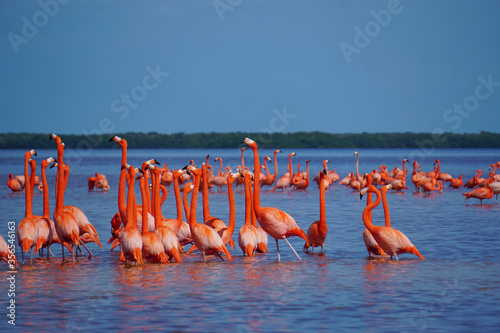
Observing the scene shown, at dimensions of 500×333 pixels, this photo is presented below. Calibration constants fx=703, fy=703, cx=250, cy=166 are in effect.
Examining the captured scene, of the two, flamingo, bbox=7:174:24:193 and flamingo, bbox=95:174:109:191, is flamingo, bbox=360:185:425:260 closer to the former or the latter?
flamingo, bbox=7:174:24:193

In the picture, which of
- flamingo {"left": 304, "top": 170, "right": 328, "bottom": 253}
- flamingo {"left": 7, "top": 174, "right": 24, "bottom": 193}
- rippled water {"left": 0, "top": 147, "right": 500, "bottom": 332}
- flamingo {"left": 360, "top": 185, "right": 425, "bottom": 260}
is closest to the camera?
rippled water {"left": 0, "top": 147, "right": 500, "bottom": 332}

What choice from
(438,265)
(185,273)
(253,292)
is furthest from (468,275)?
(185,273)

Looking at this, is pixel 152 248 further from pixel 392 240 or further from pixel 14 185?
pixel 14 185

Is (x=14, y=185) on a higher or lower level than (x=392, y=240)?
higher

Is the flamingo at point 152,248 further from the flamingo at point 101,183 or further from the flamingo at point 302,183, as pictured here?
the flamingo at point 302,183

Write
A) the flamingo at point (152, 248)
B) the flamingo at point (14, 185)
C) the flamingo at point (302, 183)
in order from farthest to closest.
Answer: the flamingo at point (302, 183), the flamingo at point (14, 185), the flamingo at point (152, 248)

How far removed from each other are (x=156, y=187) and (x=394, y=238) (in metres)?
4.32

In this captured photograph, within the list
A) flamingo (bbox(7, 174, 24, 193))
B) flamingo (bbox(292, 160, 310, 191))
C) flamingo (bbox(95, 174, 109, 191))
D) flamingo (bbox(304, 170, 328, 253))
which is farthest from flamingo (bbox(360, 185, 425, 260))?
flamingo (bbox(95, 174, 109, 191))

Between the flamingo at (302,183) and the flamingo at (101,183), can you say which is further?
the flamingo at (302,183)

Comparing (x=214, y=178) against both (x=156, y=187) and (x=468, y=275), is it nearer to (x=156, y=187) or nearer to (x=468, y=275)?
(x=156, y=187)

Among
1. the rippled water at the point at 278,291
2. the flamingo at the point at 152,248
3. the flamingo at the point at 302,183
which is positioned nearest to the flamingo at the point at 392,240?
the rippled water at the point at 278,291

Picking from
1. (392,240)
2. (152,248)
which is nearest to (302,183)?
(392,240)

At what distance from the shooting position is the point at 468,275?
10.4 m

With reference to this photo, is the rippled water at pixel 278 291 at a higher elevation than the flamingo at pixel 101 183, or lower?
lower
